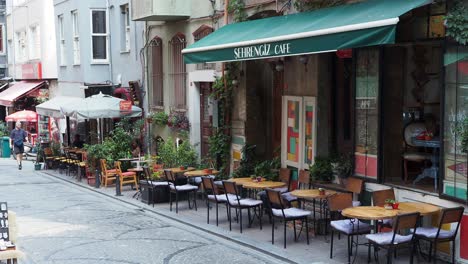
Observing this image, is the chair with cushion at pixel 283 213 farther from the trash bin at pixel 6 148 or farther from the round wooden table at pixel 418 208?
the trash bin at pixel 6 148

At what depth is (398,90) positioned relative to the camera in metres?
10.8

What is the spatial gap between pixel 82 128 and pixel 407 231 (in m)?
19.3

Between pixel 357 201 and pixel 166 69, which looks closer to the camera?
pixel 357 201

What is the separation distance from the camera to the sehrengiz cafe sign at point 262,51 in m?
10.3

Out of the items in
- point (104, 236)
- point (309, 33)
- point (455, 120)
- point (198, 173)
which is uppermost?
point (309, 33)

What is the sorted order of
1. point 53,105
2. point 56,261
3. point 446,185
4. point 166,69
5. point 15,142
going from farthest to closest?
point 15,142, point 53,105, point 166,69, point 56,261, point 446,185

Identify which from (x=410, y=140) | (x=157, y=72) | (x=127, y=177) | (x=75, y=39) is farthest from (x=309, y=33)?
(x=75, y=39)

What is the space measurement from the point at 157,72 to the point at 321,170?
932 cm

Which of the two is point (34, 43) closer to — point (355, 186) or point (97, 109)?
point (97, 109)

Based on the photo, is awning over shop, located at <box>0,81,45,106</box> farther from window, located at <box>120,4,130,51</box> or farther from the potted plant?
the potted plant

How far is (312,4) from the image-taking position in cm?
1209

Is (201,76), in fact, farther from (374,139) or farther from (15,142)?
(15,142)

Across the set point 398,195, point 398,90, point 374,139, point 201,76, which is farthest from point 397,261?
point 201,76

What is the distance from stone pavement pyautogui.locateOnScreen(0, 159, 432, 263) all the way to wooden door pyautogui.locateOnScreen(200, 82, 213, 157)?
242 cm
